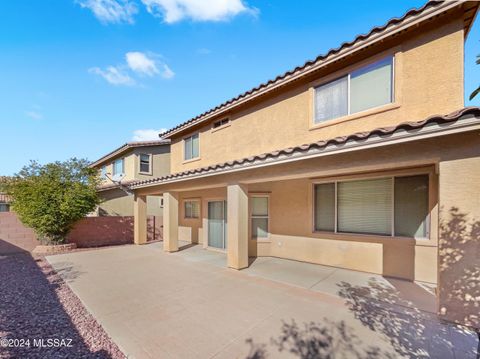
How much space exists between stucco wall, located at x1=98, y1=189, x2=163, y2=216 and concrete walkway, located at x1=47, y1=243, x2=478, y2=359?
10888mm

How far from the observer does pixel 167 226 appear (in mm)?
11039

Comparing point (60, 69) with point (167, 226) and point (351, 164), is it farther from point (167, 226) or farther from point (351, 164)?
point (351, 164)

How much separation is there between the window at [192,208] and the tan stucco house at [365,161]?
2448 millimetres

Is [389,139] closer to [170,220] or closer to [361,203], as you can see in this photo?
[361,203]

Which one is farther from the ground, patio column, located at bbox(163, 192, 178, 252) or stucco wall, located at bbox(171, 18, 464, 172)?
stucco wall, located at bbox(171, 18, 464, 172)

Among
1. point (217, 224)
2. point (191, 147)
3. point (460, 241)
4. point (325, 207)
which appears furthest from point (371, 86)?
point (191, 147)

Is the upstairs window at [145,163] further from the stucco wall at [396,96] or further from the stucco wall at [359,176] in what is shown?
the stucco wall at [396,96]

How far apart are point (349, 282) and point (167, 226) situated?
26.9 feet

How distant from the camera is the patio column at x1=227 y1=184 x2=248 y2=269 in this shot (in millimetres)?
7797

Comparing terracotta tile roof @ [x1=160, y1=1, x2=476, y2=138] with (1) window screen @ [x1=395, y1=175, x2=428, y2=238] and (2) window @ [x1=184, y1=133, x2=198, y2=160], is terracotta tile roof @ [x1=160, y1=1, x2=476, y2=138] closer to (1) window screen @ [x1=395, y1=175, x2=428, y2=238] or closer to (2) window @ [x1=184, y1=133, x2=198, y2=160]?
(2) window @ [x1=184, y1=133, x2=198, y2=160]

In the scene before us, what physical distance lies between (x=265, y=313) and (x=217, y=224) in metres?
6.71

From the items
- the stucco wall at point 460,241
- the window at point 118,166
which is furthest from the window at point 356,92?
the window at point 118,166

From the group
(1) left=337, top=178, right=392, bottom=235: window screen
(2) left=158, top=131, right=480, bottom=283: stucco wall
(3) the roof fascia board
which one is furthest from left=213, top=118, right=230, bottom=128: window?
(1) left=337, top=178, right=392, bottom=235: window screen

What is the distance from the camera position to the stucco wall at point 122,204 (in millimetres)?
18875
